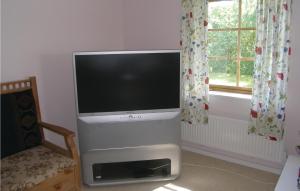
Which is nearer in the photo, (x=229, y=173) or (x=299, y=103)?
(x=299, y=103)

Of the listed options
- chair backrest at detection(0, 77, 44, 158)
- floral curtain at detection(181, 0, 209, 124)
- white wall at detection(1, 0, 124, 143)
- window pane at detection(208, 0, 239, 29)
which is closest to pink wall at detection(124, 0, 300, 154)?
floral curtain at detection(181, 0, 209, 124)

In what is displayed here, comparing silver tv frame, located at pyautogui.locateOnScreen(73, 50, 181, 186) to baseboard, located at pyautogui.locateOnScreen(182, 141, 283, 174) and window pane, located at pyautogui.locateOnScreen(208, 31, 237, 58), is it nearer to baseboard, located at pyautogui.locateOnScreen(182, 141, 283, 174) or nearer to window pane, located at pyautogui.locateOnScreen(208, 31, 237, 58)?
baseboard, located at pyautogui.locateOnScreen(182, 141, 283, 174)

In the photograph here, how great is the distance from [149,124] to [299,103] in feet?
4.46

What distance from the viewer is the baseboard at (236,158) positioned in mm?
2738

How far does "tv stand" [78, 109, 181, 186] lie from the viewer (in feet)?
8.10

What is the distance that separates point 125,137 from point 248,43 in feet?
5.20

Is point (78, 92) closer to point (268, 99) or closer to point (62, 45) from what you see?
point (62, 45)

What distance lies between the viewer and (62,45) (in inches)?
111

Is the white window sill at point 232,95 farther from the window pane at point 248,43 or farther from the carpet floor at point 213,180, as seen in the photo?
the carpet floor at point 213,180

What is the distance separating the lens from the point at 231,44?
2943mm

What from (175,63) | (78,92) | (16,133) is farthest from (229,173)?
(16,133)

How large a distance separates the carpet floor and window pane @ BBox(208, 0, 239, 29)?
4.94ft

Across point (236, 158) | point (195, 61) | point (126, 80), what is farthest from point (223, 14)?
point (236, 158)

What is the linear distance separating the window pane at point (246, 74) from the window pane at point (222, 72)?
0.09m
